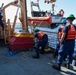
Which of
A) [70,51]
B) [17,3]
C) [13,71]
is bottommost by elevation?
[13,71]

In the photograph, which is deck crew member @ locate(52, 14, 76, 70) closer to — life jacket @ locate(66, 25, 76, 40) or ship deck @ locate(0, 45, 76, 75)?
life jacket @ locate(66, 25, 76, 40)

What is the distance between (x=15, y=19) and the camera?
8.77 m

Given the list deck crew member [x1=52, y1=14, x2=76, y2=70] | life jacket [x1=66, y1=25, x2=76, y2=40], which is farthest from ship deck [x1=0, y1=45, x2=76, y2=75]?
life jacket [x1=66, y1=25, x2=76, y2=40]

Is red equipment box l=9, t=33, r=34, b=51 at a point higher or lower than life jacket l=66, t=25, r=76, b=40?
lower

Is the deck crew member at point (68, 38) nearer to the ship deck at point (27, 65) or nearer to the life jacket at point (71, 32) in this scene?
the life jacket at point (71, 32)

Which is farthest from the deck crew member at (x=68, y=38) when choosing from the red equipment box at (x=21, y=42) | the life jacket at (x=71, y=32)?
the red equipment box at (x=21, y=42)

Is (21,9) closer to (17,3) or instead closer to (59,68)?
(17,3)

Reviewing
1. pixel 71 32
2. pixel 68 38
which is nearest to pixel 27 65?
pixel 68 38

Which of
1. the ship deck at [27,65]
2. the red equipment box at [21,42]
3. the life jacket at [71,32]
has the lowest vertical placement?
the ship deck at [27,65]

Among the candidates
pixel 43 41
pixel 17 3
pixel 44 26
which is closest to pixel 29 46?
pixel 43 41

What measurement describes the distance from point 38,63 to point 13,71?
1.15m

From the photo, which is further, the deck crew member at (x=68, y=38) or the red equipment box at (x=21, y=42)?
the red equipment box at (x=21, y=42)

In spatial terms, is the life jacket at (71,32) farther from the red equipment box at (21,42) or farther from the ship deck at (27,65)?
the red equipment box at (21,42)

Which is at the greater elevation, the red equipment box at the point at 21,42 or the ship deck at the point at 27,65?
the red equipment box at the point at 21,42
